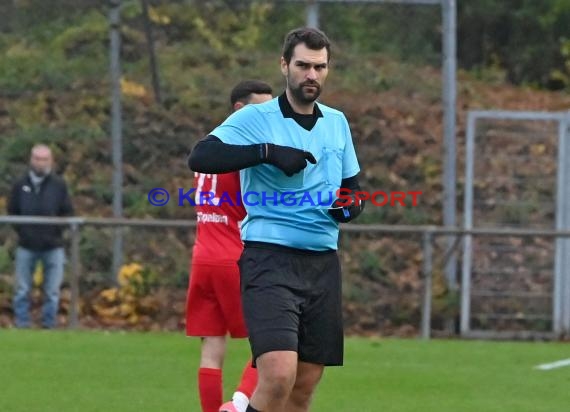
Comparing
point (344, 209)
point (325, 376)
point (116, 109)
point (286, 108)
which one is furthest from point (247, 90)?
point (116, 109)

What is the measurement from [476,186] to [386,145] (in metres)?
1.39

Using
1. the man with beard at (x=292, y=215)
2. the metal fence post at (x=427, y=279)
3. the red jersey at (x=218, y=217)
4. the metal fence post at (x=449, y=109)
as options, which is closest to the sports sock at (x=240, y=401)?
the man with beard at (x=292, y=215)

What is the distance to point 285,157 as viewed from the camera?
571 cm

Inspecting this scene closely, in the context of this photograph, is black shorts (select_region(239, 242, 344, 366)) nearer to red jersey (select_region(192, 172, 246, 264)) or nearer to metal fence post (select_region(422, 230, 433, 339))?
red jersey (select_region(192, 172, 246, 264))

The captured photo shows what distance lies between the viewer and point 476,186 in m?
16.5

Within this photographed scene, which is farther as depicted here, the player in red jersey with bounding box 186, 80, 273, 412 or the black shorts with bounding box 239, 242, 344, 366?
the player in red jersey with bounding box 186, 80, 273, 412

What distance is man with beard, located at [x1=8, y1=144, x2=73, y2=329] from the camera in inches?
529

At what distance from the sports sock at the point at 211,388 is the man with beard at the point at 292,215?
128 centimetres

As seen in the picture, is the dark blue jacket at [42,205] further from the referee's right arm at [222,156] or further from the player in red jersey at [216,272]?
the referee's right arm at [222,156]

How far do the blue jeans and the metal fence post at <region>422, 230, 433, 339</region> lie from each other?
146 inches

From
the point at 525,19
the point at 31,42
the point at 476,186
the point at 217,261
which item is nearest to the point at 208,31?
the point at 31,42

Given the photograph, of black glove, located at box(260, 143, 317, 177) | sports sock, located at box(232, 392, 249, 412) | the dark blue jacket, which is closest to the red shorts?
sports sock, located at box(232, 392, 249, 412)

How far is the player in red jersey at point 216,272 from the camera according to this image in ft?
24.0

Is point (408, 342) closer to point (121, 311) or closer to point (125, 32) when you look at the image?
point (121, 311)
